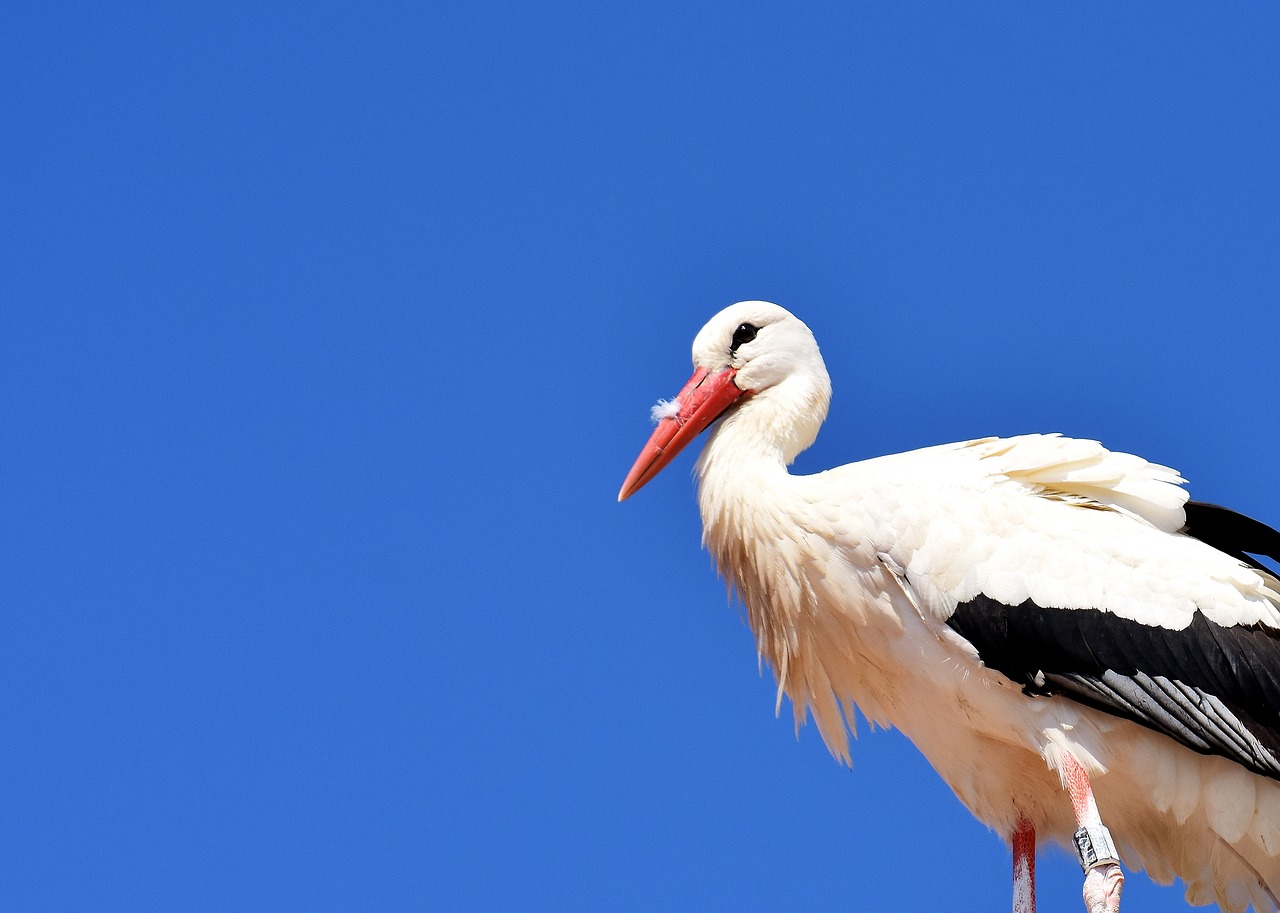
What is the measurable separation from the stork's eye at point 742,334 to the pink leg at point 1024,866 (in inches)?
86.3

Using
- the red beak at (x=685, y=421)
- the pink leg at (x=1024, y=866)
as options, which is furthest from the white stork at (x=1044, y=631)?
the red beak at (x=685, y=421)

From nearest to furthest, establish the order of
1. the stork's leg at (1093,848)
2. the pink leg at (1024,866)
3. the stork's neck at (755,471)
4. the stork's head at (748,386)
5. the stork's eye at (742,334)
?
the stork's leg at (1093,848) < the stork's neck at (755,471) < the pink leg at (1024,866) < the stork's head at (748,386) < the stork's eye at (742,334)

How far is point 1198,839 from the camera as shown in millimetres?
7477

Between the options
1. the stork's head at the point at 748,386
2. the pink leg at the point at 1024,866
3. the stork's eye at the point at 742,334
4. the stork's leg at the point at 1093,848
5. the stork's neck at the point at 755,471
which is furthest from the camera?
the stork's eye at the point at 742,334

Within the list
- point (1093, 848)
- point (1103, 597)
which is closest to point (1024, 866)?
point (1093, 848)

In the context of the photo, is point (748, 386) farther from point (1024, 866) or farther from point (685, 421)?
point (1024, 866)

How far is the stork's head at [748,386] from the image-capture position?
8.00 metres

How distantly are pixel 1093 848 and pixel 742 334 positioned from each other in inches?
97.6

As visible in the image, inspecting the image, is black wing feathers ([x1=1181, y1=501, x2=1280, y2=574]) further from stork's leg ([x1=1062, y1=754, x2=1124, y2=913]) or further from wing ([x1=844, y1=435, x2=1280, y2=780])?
stork's leg ([x1=1062, y1=754, x2=1124, y2=913])

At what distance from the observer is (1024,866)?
25.7 ft

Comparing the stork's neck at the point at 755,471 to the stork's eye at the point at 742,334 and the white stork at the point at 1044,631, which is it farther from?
the stork's eye at the point at 742,334

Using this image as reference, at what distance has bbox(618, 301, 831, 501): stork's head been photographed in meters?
8.00

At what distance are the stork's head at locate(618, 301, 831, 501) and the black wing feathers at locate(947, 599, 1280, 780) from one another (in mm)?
1227

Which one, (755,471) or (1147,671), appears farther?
(755,471)
